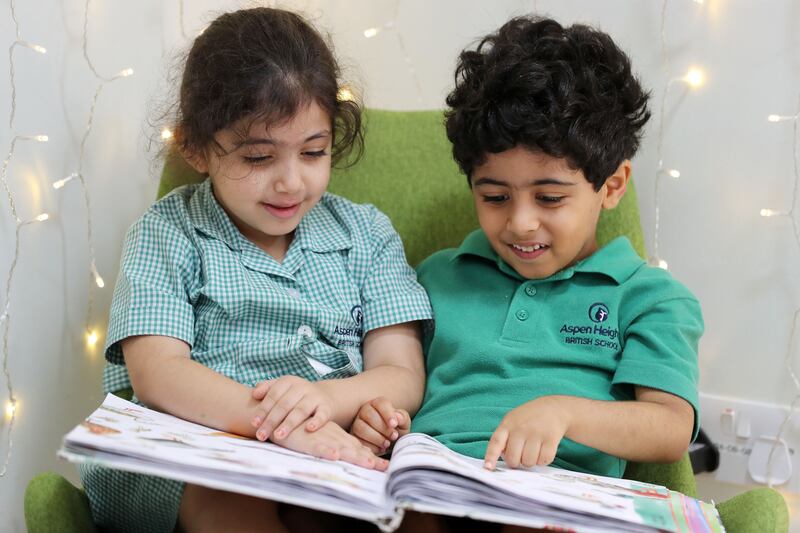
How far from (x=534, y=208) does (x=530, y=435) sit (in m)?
0.30

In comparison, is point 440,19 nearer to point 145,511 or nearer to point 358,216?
point 358,216

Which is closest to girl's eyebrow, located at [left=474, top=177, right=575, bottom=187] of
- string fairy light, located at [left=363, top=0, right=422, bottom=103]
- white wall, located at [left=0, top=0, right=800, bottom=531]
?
white wall, located at [left=0, top=0, right=800, bottom=531]

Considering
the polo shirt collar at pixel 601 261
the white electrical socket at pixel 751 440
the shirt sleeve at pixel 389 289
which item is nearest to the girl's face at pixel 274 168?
the shirt sleeve at pixel 389 289

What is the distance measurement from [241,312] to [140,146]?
1.64ft

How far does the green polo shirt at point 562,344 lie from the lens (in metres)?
1.02

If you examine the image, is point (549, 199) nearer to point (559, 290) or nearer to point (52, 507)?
point (559, 290)

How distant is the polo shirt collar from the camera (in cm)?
110

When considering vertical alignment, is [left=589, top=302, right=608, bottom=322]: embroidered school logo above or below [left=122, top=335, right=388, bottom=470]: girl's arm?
above

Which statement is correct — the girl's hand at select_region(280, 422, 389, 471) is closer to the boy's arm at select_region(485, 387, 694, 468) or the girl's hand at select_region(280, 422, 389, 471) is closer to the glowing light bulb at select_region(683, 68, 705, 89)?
the boy's arm at select_region(485, 387, 694, 468)

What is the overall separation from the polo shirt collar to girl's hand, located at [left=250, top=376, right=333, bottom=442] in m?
0.30

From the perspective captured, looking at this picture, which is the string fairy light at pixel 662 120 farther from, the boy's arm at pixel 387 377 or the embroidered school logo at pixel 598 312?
the boy's arm at pixel 387 377

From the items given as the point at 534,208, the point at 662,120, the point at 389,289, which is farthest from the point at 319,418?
the point at 662,120

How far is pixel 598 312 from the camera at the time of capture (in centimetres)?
109

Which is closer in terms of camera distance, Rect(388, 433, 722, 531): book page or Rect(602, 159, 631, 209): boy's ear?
Rect(388, 433, 722, 531): book page
